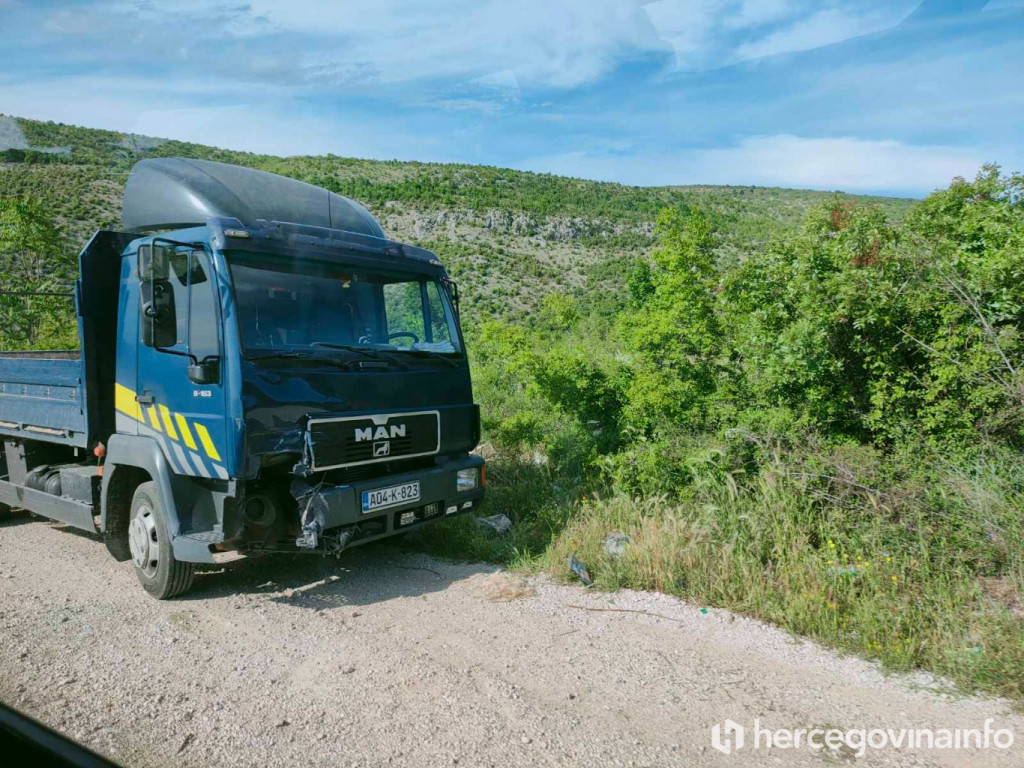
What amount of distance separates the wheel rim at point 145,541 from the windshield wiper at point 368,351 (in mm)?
1824

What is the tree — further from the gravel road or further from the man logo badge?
the man logo badge

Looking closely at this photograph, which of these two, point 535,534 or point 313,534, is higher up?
point 313,534

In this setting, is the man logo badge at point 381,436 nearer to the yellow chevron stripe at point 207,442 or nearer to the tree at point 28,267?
the yellow chevron stripe at point 207,442

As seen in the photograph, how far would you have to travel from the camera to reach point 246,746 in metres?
3.25

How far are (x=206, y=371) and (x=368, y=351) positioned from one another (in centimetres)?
117

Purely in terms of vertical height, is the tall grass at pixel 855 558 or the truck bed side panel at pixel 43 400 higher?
the truck bed side panel at pixel 43 400

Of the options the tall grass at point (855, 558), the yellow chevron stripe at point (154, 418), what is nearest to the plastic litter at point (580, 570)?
the tall grass at point (855, 558)

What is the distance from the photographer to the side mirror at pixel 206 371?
4.56 meters

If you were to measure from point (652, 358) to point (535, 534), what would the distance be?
2.08 m

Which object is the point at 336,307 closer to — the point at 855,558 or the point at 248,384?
the point at 248,384

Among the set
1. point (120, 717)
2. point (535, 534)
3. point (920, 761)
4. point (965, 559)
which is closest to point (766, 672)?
point (920, 761)

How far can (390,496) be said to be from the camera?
520cm

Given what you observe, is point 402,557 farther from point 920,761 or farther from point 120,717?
point 920,761

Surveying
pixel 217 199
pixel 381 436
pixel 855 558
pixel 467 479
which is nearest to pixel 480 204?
pixel 217 199
